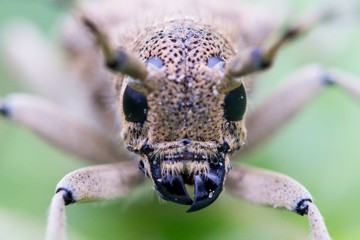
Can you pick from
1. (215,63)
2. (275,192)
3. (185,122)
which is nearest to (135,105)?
(185,122)

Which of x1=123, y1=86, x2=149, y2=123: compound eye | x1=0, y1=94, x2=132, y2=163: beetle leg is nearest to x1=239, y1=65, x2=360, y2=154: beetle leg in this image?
x1=0, y1=94, x2=132, y2=163: beetle leg

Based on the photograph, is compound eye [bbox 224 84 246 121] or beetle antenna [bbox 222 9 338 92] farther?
compound eye [bbox 224 84 246 121]

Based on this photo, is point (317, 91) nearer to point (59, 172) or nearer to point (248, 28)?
point (248, 28)

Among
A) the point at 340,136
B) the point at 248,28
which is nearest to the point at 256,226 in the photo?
the point at 340,136

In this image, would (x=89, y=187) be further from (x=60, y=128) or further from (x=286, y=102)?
(x=286, y=102)

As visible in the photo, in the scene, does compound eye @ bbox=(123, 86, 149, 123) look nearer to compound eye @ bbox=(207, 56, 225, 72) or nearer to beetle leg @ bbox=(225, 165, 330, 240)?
compound eye @ bbox=(207, 56, 225, 72)

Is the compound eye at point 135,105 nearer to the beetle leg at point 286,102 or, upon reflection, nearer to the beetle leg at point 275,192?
the beetle leg at point 275,192
